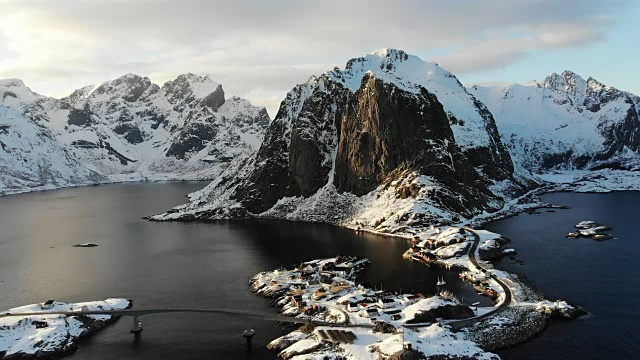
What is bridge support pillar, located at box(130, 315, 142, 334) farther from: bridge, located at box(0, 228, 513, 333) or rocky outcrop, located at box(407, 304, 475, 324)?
rocky outcrop, located at box(407, 304, 475, 324)

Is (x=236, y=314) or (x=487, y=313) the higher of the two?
(x=487, y=313)

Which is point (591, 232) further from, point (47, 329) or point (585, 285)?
point (47, 329)

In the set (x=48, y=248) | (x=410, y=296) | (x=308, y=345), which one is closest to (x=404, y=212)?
(x=410, y=296)

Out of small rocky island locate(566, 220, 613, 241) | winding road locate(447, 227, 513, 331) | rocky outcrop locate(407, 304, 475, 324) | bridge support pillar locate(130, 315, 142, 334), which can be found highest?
small rocky island locate(566, 220, 613, 241)

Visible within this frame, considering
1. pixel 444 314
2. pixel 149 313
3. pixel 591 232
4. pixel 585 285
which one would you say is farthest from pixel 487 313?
pixel 591 232

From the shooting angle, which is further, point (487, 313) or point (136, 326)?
point (136, 326)

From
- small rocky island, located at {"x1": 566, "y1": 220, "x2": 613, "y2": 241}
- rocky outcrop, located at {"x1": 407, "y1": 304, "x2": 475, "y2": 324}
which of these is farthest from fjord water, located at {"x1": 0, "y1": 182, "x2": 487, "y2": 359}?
small rocky island, located at {"x1": 566, "y1": 220, "x2": 613, "y2": 241}
